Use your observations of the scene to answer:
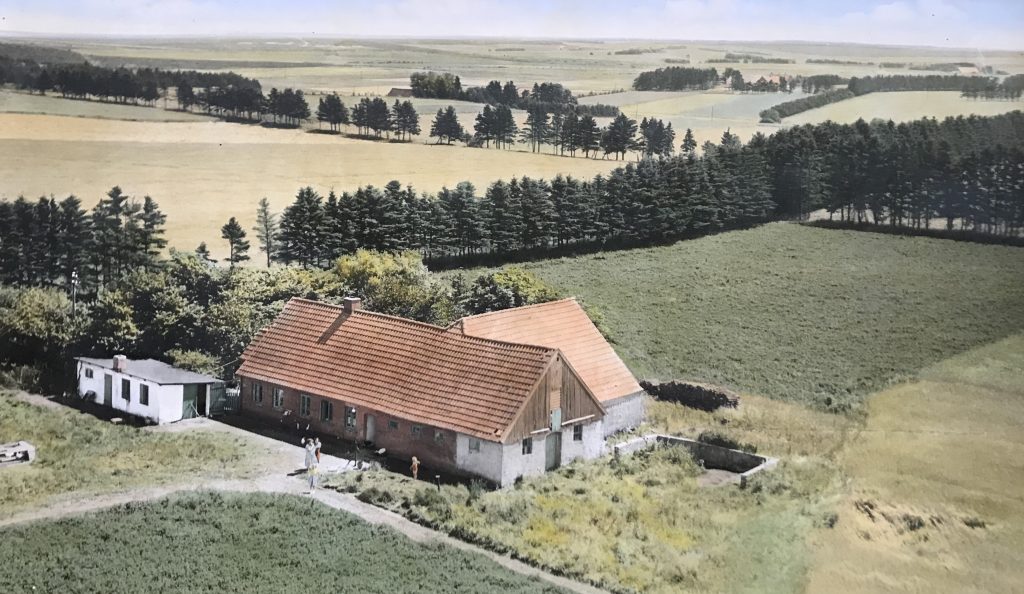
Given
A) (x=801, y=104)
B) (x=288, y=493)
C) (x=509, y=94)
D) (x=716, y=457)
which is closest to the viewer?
(x=288, y=493)

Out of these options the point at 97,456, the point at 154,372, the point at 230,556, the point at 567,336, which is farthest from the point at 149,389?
the point at 567,336

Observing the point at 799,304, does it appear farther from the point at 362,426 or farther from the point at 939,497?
the point at 362,426

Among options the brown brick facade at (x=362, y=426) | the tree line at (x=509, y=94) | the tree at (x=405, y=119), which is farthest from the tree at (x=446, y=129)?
the brown brick facade at (x=362, y=426)

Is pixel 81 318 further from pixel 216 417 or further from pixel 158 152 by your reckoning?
pixel 158 152

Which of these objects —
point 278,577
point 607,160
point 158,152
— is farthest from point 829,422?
point 158,152

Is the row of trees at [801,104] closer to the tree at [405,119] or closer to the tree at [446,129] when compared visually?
the tree at [446,129]

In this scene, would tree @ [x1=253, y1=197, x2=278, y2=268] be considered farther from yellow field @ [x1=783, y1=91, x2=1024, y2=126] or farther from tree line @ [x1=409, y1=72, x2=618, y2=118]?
yellow field @ [x1=783, y1=91, x2=1024, y2=126]
